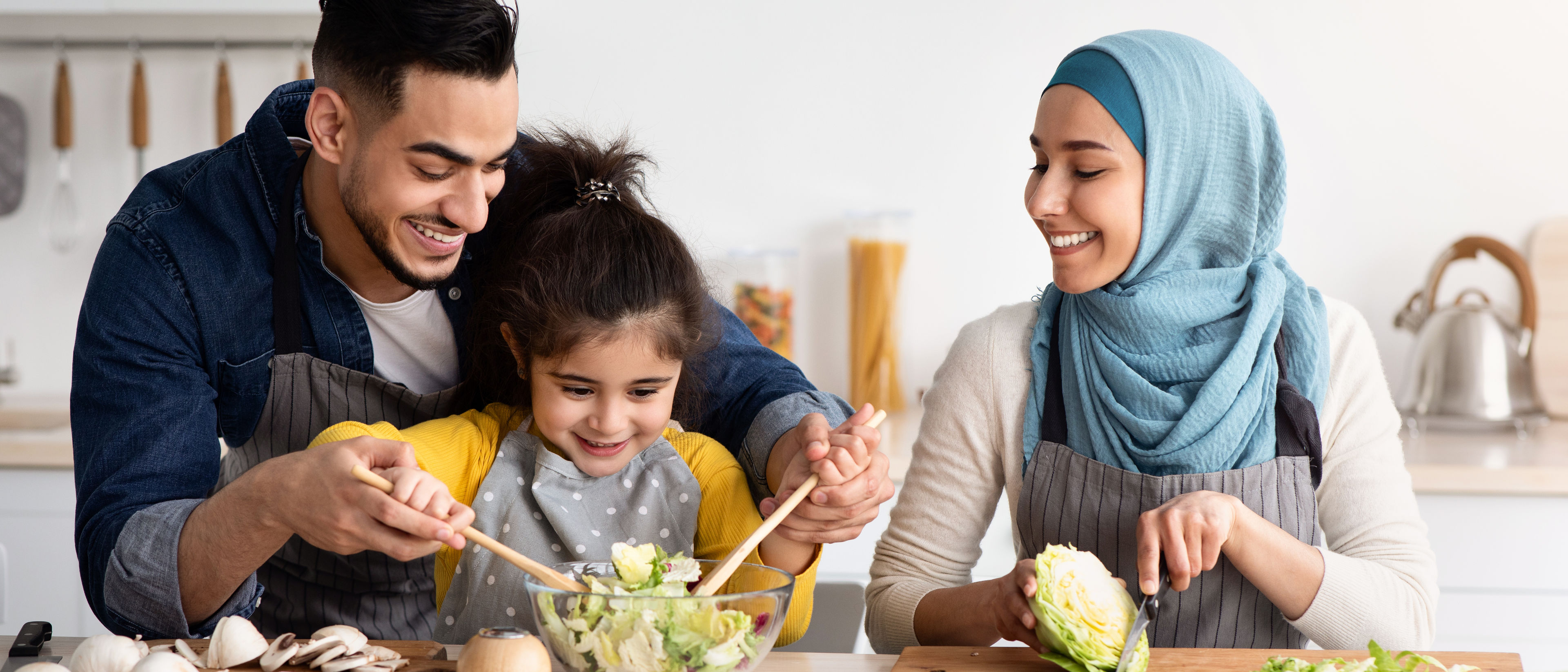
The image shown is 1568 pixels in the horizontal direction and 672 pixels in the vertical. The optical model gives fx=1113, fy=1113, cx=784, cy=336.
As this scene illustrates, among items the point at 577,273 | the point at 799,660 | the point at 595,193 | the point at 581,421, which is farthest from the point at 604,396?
the point at 799,660

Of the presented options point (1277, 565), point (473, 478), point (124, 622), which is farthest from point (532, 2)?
point (1277, 565)

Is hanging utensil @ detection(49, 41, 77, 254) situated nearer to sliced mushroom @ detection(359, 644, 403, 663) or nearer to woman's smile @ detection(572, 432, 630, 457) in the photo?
woman's smile @ detection(572, 432, 630, 457)

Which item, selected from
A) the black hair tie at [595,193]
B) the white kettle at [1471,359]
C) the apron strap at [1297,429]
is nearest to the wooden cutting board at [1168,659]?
the apron strap at [1297,429]

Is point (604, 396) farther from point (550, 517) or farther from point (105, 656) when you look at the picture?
point (105, 656)

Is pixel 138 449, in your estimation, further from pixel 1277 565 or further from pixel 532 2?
pixel 532 2

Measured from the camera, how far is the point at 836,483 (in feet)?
3.56

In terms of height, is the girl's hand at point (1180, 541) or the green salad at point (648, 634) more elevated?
the girl's hand at point (1180, 541)

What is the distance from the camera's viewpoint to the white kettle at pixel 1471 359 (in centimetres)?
239

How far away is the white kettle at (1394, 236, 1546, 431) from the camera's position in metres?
2.39

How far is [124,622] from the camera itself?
3.66 ft

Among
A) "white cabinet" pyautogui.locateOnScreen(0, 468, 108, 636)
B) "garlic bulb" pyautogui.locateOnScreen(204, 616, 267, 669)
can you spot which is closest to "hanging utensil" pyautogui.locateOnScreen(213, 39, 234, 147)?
"white cabinet" pyautogui.locateOnScreen(0, 468, 108, 636)

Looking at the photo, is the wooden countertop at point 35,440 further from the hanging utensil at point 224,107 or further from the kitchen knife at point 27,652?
the kitchen knife at point 27,652

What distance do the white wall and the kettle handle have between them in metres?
0.10

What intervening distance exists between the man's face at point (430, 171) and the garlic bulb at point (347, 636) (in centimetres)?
46
